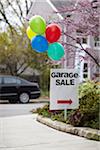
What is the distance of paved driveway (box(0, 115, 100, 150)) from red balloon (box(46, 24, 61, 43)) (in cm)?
222

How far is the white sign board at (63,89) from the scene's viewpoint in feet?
34.5

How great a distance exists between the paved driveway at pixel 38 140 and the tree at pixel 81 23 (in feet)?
7.73

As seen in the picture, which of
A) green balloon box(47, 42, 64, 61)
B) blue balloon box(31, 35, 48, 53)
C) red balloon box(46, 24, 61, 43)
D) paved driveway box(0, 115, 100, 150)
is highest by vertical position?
red balloon box(46, 24, 61, 43)

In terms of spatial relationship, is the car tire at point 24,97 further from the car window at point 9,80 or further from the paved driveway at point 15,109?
the paved driveway at point 15,109

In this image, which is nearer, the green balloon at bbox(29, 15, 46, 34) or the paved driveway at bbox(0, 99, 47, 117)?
the green balloon at bbox(29, 15, 46, 34)

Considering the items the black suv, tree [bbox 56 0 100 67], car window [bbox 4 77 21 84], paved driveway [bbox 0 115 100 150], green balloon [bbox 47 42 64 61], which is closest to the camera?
paved driveway [bbox 0 115 100 150]

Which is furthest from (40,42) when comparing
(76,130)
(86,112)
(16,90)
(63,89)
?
(16,90)

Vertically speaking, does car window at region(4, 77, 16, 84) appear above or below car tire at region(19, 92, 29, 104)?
above

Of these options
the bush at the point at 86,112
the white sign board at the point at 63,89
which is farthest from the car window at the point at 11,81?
the white sign board at the point at 63,89

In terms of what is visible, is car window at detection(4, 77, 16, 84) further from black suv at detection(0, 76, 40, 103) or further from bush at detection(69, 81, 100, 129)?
bush at detection(69, 81, 100, 129)

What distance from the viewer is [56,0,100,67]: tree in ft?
34.2

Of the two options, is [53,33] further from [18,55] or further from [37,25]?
[18,55]

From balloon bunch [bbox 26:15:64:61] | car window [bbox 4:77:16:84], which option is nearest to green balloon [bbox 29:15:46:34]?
balloon bunch [bbox 26:15:64:61]

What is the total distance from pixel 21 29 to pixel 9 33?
1.71 meters
